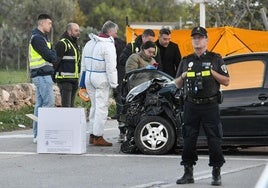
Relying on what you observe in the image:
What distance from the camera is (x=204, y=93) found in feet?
26.1

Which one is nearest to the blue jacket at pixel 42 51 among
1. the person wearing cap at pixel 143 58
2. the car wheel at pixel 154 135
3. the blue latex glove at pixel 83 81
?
the blue latex glove at pixel 83 81

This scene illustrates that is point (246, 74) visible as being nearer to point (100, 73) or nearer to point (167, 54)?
point (100, 73)

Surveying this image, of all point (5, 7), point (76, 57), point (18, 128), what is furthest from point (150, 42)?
point (5, 7)

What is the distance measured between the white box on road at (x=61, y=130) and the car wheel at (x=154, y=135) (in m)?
0.89

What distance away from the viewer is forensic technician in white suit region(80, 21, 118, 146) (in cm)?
1141

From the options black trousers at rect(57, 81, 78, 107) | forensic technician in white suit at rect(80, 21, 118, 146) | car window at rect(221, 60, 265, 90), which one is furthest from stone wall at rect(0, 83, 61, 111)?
car window at rect(221, 60, 265, 90)

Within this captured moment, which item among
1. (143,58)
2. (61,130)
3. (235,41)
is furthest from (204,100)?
(235,41)

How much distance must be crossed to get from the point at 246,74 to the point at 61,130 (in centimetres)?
298

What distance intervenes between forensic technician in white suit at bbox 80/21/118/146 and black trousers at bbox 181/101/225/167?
3.43 meters

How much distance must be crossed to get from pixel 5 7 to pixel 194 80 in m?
64.3

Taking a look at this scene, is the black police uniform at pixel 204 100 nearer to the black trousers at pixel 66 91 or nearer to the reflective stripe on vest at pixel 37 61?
the reflective stripe on vest at pixel 37 61

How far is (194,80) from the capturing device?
313 inches

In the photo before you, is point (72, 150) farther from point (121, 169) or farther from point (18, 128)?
point (18, 128)

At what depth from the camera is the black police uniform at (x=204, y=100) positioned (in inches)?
313
